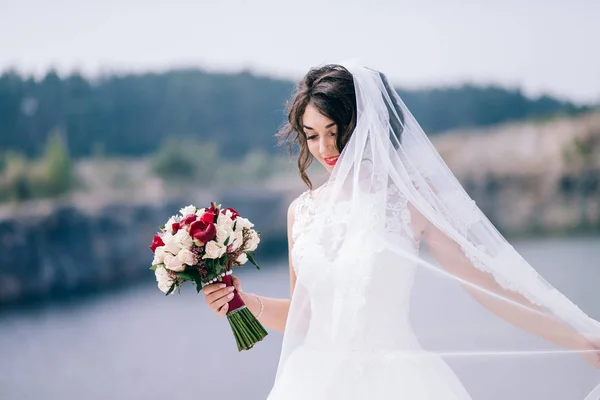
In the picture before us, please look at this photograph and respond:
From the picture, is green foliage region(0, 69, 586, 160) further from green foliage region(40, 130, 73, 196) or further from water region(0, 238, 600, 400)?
water region(0, 238, 600, 400)

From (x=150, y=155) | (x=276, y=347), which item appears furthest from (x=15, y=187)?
(x=276, y=347)

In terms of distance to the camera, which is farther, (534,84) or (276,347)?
(534,84)

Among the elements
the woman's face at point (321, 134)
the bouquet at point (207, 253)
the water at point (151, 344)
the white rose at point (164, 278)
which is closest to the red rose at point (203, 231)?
the bouquet at point (207, 253)

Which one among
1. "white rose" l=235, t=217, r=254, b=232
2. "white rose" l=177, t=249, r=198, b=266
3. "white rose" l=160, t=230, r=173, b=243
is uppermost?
"white rose" l=235, t=217, r=254, b=232

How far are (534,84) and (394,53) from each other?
1769 mm

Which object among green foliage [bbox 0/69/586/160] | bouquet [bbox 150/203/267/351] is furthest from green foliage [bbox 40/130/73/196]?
bouquet [bbox 150/203/267/351]

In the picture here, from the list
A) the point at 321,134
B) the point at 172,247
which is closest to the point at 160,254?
the point at 172,247

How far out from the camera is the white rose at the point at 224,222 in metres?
1.52

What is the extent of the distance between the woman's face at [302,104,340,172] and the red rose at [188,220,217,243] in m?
0.34

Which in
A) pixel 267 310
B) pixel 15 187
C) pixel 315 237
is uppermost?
pixel 315 237

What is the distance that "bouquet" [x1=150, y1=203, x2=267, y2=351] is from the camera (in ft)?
4.82

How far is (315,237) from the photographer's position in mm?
1524

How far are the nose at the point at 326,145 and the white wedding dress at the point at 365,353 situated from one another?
25 cm

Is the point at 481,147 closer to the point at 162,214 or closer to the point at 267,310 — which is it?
the point at 162,214
